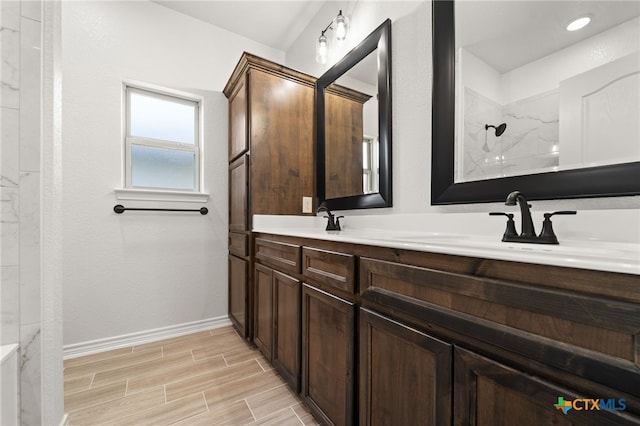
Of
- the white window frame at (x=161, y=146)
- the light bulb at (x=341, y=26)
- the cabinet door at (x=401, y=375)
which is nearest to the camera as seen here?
the cabinet door at (x=401, y=375)

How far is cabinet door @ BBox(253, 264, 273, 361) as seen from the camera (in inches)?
63.8

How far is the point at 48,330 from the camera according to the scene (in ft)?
3.44

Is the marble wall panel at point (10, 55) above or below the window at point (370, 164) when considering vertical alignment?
above

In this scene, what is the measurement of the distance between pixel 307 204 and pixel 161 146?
1.39 m

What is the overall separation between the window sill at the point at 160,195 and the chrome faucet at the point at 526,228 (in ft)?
7.36

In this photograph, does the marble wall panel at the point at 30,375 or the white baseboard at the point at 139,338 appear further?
the white baseboard at the point at 139,338

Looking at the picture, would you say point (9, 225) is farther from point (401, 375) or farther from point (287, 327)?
point (401, 375)

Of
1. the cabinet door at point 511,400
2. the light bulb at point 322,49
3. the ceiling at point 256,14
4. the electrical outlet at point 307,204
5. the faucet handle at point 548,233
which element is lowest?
the cabinet door at point 511,400

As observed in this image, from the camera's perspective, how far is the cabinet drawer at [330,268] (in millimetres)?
986

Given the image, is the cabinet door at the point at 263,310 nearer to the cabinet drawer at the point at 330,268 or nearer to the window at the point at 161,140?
the cabinet drawer at the point at 330,268

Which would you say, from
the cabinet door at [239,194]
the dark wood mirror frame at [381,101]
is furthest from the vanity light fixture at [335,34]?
the cabinet door at [239,194]

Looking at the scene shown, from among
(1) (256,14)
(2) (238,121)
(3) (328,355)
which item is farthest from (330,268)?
(1) (256,14)

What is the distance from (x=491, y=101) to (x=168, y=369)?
7.90ft

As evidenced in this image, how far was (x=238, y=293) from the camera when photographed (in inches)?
85.4
